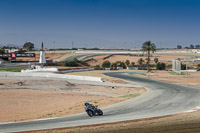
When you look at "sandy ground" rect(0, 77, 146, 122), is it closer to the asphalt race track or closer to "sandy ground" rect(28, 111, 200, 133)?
the asphalt race track

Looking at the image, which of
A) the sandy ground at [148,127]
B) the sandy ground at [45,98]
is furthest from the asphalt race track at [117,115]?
the sandy ground at [45,98]

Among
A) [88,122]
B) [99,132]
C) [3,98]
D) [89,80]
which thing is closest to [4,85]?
[3,98]

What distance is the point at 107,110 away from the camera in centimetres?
2238

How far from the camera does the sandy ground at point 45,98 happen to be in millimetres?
22534

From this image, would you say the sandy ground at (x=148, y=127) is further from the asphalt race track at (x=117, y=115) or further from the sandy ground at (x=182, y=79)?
the sandy ground at (x=182, y=79)

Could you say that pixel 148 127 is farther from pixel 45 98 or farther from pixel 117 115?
pixel 45 98

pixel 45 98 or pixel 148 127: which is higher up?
pixel 148 127

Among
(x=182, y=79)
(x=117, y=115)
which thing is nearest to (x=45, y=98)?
(x=117, y=115)

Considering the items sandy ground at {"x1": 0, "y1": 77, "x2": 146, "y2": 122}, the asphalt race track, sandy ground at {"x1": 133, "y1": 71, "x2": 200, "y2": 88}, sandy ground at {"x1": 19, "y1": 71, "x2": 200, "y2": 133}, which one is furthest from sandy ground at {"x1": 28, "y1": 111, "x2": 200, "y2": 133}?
sandy ground at {"x1": 133, "y1": 71, "x2": 200, "y2": 88}

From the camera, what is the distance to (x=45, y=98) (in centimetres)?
3102

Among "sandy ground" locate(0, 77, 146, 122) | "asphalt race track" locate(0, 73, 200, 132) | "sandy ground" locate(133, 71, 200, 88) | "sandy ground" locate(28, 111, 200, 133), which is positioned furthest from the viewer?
"sandy ground" locate(133, 71, 200, 88)

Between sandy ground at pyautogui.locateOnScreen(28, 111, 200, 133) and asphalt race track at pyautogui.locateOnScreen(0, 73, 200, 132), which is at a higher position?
sandy ground at pyautogui.locateOnScreen(28, 111, 200, 133)

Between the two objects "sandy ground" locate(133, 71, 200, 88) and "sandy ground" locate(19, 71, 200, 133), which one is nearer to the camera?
"sandy ground" locate(19, 71, 200, 133)

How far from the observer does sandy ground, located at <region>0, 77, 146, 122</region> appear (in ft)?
73.9
